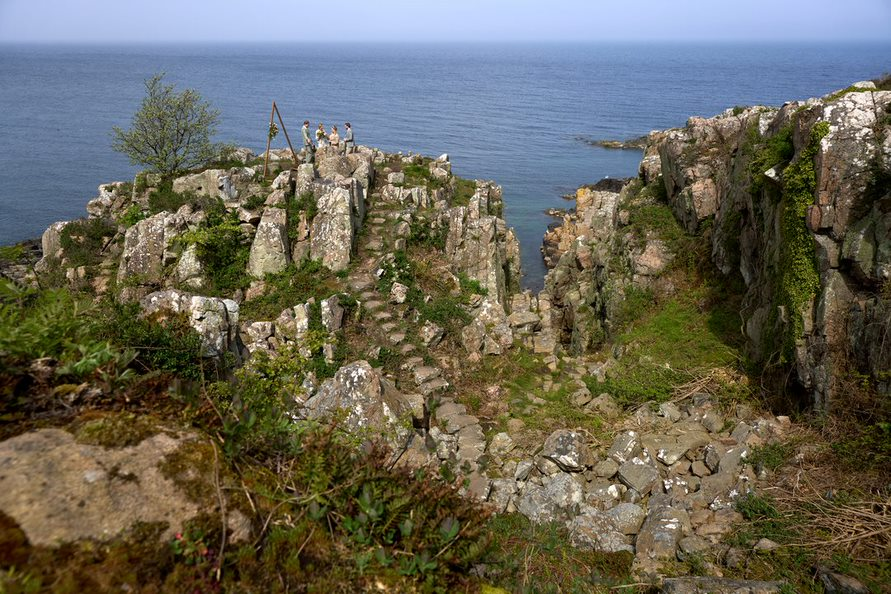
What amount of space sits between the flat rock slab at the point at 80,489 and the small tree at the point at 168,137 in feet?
87.5

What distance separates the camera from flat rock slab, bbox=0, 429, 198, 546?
3.13 metres

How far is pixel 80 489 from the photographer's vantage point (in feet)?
11.0

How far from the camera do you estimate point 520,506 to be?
11289 mm

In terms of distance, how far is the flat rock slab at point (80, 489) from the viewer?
313 cm

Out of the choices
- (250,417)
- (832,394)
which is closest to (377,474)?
(250,417)

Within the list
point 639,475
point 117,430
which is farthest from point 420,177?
point 117,430

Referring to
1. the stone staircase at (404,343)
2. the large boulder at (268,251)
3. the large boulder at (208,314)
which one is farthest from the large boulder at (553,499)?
the large boulder at (268,251)

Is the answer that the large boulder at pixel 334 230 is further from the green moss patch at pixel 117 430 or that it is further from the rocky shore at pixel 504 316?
the green moss patch at pixel 117 430

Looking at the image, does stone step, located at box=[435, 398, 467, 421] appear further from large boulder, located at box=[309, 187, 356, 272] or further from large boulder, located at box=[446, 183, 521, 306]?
large boulder, located at box=[309, 187, 356, 272]

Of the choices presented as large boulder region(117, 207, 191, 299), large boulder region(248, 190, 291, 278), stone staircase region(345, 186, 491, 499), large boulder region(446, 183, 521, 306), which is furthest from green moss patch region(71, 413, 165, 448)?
large boulder region(446, 183, 521, 306)

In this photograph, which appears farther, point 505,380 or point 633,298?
point 633,298

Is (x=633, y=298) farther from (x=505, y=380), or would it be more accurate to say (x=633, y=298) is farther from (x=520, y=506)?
(x=520, y=506)

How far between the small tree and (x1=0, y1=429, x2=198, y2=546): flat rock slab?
87.5ft

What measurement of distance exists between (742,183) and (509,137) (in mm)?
66840
